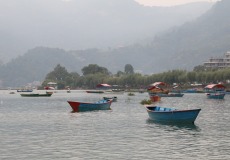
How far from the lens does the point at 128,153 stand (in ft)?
131

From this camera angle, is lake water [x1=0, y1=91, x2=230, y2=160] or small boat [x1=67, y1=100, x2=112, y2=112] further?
small boat [x1=67, y1=100, x2=112, y2=112]

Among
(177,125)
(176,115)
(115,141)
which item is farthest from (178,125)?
(115,141)

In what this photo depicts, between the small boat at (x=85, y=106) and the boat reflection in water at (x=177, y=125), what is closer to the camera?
the boat reflection in water at (x=177, y=125)

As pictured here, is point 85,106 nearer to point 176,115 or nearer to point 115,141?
point 176,115

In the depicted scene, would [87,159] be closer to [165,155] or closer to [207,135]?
[165,155]

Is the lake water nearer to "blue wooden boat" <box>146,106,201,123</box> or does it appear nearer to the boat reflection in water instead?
the boat reflection in water

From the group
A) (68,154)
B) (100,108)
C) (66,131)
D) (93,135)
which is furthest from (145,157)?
(100,108)

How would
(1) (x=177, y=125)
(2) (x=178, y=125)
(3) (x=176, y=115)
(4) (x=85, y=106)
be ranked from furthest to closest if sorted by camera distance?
(4) (x=85, y=106)
(3) (x=176, y=115)
(1) (x=177, y=125)
(2) (x=178, y=125)

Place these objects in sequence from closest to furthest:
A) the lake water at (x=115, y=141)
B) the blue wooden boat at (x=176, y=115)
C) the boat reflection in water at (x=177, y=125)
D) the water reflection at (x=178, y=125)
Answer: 1. the lake water at (x=115, y=141)
2. the water reflection at (x=178, y=125)
3. the boat reflection in water at (x=177, y=125)
4. the blue wooden boat at (x=176, y=115)

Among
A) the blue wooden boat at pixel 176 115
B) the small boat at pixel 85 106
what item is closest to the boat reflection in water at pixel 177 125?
the blue wooden boat at pixel 176 115

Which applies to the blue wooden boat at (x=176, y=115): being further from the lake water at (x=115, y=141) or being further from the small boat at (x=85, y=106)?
the small boat at (x=85, y=106)

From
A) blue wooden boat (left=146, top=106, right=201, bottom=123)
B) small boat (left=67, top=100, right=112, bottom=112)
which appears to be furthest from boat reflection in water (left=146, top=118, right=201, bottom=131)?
small boat (left=67, top=100, right=112, bottom=112)

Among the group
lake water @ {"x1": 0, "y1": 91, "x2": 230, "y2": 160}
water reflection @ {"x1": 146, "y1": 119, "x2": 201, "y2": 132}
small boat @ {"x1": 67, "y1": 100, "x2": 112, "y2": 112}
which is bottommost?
lake water @ {"x1": 0, "y1": 91, "x2": 230, "y2": 160}

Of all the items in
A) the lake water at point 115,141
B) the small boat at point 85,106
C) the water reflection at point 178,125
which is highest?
the small boat at point 85,106
